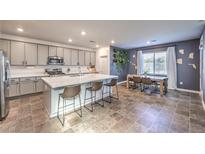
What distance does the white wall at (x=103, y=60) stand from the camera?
6.31 meters

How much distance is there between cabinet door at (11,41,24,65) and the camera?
3976 millimetres

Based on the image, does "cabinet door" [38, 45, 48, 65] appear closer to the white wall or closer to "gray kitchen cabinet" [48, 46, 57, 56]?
"gray kitchen cabinet" [48, 46, 57, 56]

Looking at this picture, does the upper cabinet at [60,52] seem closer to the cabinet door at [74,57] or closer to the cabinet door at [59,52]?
the cabinet door at [59,52]

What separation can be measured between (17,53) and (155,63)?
6893 millimetres

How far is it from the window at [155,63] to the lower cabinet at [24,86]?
5.84 m

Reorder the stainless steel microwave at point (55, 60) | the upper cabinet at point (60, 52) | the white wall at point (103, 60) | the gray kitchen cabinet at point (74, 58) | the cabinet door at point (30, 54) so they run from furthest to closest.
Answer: the white wall at point (103, 60) → the gray kitchen cabinet at point (74, 58) → the upper cabinet at point (60, 52) → the stainless steel microwave at point (55, 60) → the cabinet door at point (30, 54)

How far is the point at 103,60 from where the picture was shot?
661 cm

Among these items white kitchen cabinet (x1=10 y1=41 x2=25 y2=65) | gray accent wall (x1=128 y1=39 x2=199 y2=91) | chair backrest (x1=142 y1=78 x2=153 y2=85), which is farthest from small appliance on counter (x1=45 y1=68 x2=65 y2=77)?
gray accent wall (x1=128 y1=39 x2=199 y2=91)

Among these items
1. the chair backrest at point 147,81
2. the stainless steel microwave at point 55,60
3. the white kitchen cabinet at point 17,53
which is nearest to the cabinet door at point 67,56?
the stainless steel microwave at point 55,60
